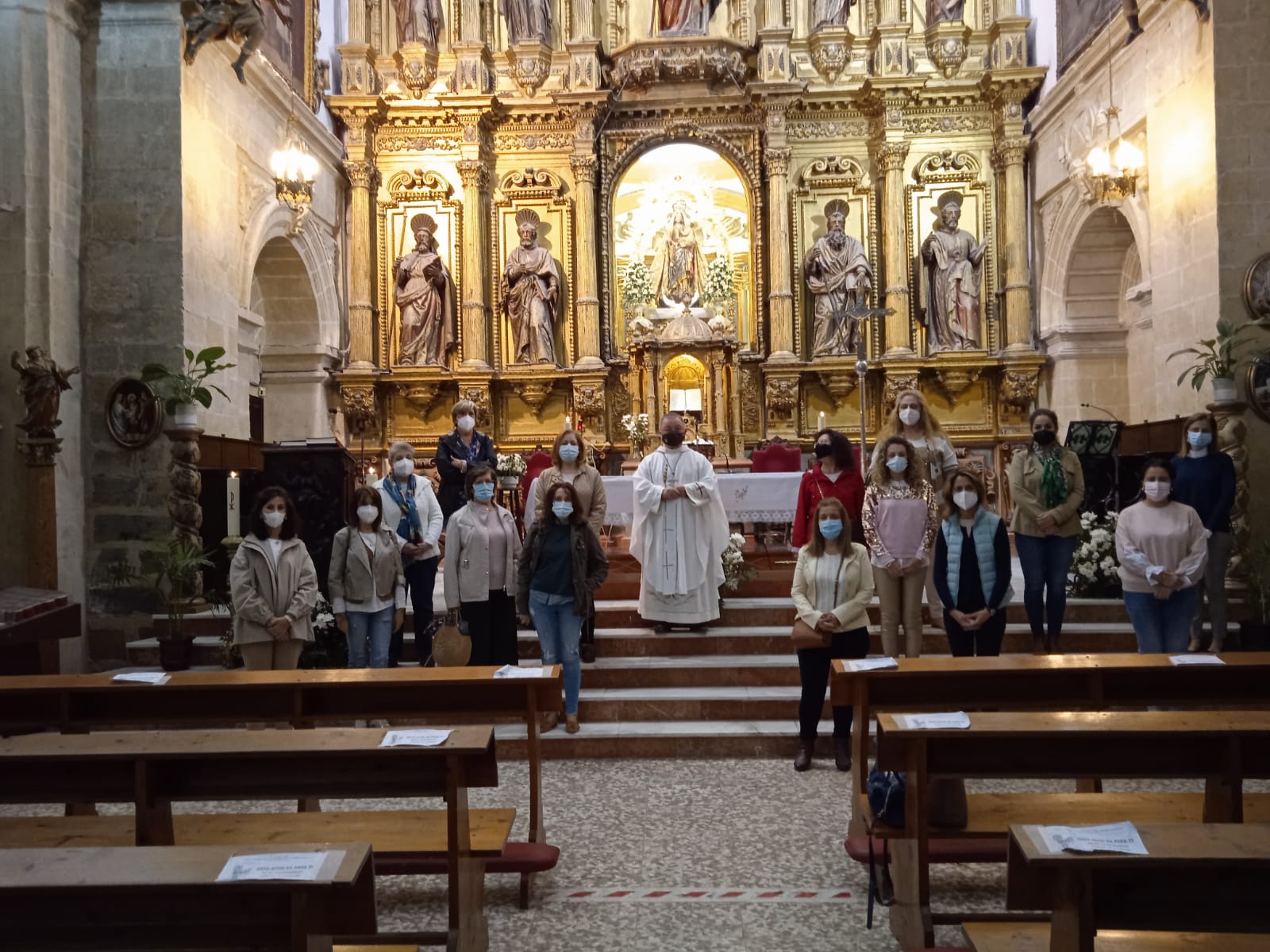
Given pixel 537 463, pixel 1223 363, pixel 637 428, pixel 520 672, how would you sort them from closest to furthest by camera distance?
pixel 520 672 < pixel 1223 363 < pixel 537 463 < pixel 637 428

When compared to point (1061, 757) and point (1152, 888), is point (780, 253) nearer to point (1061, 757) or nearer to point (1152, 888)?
point (1061, 757)

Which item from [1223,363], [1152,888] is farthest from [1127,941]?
[1223,363]

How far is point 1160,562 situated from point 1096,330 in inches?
338

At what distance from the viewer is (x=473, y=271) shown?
1512cm

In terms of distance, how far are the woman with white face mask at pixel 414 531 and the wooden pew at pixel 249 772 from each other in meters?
3.71

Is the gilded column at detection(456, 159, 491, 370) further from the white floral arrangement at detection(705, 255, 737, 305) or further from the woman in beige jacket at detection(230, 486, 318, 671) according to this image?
the woman in beige jacket at detection(230, 486, 318, 671)

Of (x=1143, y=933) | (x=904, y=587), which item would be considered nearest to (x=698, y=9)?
(x=904, y=587)

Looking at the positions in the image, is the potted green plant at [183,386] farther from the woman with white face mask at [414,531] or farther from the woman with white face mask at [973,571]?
the woman with white face mask at [973,571]

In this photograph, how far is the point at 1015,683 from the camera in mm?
4480

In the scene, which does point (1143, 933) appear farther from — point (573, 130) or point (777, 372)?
point (573, 130)

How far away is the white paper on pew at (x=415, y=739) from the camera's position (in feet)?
11.1

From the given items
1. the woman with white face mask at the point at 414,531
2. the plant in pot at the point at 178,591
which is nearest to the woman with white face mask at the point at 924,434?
the woman with white face mask at the point at 414,531

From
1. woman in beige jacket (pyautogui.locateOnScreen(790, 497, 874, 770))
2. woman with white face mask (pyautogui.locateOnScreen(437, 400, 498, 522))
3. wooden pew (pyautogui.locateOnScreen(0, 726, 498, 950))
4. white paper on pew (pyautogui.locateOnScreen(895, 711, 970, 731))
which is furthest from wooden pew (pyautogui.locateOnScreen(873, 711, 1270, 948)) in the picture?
woman with white face mask (pyautogui.locateOnScreen(437, 400, 498, 522))

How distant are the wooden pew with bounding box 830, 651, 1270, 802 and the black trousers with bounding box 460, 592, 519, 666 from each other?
294cm
